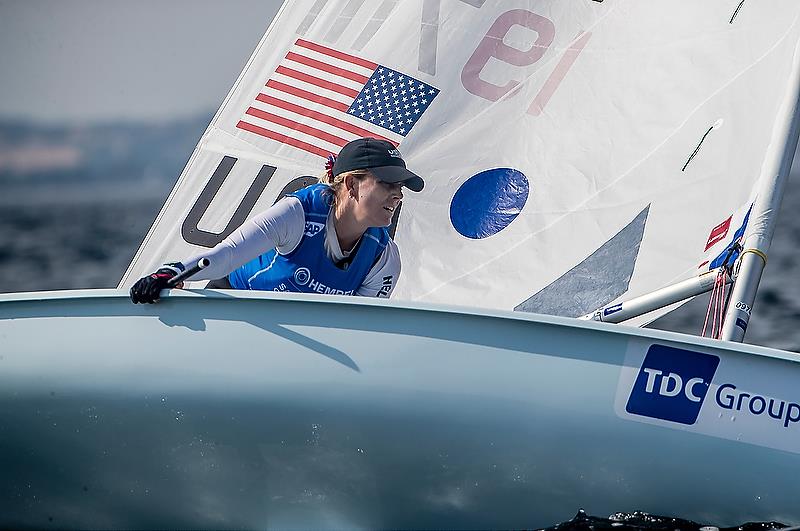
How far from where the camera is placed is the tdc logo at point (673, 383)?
162 centimetres

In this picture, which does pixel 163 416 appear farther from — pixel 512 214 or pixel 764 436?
pixel 512 214

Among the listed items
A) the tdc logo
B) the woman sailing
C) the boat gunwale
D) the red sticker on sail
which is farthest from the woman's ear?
the red sticker on sail

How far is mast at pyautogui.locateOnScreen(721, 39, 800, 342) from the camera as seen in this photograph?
78.7 inches

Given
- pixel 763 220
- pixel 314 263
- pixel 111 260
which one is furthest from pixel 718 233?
pixel 111 260

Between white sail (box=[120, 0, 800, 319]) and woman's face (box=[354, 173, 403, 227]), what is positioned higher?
white sail (box=[120, 0, 800, 319])

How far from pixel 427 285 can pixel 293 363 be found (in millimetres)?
986

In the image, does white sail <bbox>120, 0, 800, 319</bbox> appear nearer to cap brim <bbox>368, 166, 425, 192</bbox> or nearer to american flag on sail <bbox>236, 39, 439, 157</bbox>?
american flag on sail <bbox>236, 39, 439, 157</bbox>

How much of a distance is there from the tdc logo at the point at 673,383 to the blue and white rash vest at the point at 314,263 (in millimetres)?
633

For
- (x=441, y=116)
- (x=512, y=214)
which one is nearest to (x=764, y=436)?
(x=512, y=214)

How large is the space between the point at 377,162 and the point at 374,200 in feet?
0.24

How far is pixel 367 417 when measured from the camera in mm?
1671

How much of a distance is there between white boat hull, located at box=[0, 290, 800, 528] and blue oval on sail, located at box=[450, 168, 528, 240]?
0.95m

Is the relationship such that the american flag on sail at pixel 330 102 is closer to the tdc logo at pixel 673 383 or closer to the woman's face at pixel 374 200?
the woman's face at pixel 374 200

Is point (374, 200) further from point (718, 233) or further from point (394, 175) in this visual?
point (718, 233)
